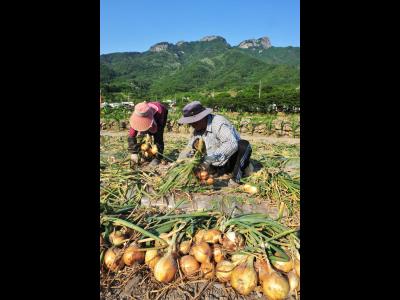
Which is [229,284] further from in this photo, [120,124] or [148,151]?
[120,124]

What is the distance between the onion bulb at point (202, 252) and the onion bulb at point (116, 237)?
0.39m

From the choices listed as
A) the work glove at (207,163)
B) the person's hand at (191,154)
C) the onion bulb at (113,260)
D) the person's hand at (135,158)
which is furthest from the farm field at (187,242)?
the person's hand at (135,158)

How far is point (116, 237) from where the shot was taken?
1616 mm

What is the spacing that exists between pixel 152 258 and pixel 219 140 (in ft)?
4.49

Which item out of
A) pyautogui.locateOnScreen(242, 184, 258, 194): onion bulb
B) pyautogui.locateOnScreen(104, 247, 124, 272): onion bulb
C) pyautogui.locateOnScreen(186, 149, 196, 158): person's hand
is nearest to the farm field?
pyautogui.locateOnScreen(104, 247, 124, 272): onion bulb

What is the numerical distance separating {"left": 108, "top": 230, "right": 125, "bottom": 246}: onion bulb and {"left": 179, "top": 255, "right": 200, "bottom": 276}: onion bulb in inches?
13.8

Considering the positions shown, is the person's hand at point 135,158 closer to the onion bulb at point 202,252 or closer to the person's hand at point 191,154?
the person's hand at point 191,154

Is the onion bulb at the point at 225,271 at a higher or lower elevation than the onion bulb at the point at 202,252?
lower

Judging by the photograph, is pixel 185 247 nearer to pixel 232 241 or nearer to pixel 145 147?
pixel 232 241

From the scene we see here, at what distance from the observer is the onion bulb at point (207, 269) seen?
1447mm

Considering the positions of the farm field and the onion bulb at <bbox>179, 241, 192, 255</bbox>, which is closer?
the farm field

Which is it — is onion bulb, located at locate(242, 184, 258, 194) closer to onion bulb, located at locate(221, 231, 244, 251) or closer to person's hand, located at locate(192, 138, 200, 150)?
person's hand, located at locate(192, 138, 200, 150)

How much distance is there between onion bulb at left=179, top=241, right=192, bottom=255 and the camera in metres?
1.53

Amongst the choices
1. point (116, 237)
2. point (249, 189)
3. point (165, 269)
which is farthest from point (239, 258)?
point (249, 189)
